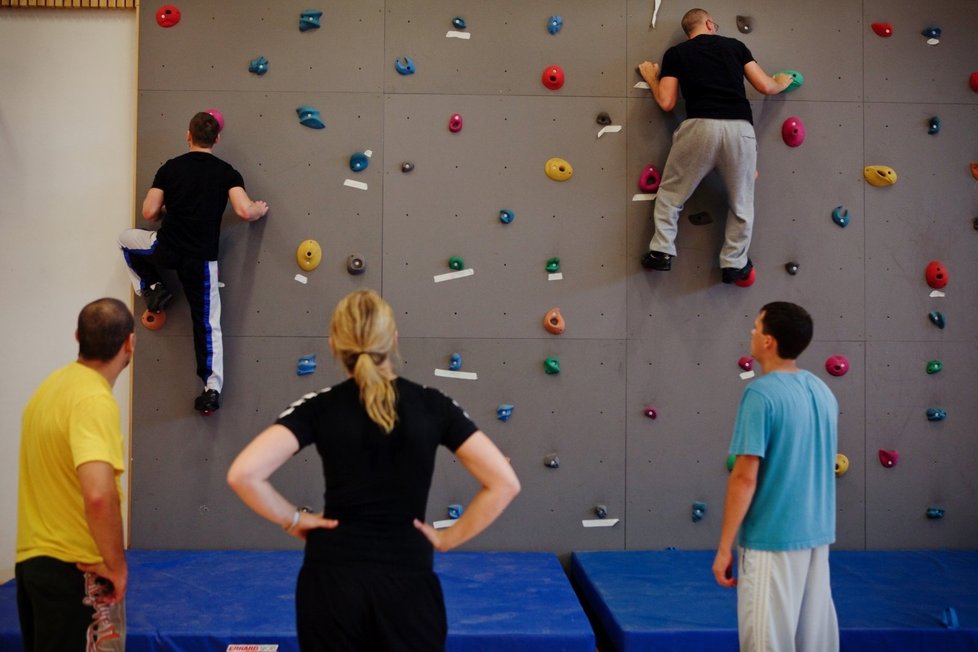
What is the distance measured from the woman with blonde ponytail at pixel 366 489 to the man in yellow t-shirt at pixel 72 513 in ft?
1.56

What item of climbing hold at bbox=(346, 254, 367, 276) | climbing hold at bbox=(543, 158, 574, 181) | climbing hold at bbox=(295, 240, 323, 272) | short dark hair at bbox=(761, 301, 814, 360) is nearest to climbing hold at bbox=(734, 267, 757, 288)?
climbing hold at bbox=(543, 158, 574, 181)

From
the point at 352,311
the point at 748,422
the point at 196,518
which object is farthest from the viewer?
the point at 196,518

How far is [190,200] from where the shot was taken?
4078 millimetres

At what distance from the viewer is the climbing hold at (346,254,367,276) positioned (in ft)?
14.1

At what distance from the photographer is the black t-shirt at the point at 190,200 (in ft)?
13.3

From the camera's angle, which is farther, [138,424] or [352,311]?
[138,424]

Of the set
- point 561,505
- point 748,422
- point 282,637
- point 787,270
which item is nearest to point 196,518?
point 282,637

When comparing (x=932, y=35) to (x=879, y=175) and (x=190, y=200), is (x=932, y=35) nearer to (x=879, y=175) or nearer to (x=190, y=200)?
(x=879, y=175)

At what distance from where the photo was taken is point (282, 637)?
10.3 ft

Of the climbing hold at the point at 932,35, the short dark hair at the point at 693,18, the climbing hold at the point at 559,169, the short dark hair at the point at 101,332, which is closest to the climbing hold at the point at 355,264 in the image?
the climbing hold at the point at 559,169

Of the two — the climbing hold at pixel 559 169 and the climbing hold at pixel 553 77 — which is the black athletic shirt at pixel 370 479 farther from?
the climbing hold at pixel 553 77

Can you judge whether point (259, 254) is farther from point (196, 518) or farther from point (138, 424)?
point (196, 518)

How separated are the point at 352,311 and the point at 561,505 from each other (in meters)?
2.66

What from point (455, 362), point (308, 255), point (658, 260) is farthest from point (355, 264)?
point (658, 260)
